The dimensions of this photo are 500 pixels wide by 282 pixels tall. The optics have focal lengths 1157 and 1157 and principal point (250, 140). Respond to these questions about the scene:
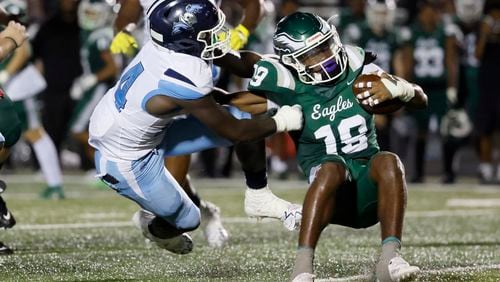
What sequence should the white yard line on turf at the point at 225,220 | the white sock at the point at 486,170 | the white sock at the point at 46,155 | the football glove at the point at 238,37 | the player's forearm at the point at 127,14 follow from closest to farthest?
the football glove at the point at 238,37
the player's forearm at the point at 127,14
the white yard line on turf at the point at 225,220
the white sock at the point at 46,155
the white sock at the point at 486,170

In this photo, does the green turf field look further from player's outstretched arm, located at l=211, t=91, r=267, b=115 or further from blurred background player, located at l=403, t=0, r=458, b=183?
blurred background player, located at l=403, t=0, r=458, b=183

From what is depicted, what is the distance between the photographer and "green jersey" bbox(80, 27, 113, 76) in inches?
410

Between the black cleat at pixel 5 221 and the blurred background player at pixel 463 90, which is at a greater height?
the black cleat at pixel 5 221

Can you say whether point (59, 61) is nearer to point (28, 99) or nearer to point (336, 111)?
point (28, 99)

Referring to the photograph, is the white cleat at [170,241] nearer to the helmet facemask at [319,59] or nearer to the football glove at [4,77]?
the helmet facemask at [319,59]

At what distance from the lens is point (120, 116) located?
441 cm

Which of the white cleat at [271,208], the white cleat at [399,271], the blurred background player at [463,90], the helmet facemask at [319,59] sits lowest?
the blurred background player at [463,90]

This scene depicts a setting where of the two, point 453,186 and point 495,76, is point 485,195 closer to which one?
point 453,186

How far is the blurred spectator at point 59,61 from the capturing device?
10602 millimetres

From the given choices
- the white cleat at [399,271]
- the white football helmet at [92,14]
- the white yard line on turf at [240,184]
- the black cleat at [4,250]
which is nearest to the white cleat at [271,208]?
the white cleat at [399,271]

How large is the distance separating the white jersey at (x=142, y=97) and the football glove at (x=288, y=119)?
271 mm

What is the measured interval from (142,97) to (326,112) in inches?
27.2

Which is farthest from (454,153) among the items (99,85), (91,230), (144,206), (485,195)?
(144,206)

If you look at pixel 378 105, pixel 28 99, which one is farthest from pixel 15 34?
pixel 28 99
